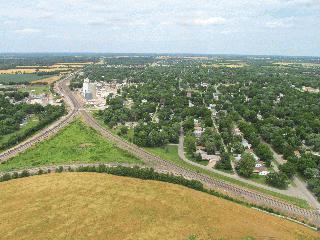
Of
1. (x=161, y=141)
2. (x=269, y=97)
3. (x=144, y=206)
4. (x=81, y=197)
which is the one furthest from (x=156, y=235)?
(x=269, y=97)

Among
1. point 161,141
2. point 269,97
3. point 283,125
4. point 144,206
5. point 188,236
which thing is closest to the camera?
point 188,236

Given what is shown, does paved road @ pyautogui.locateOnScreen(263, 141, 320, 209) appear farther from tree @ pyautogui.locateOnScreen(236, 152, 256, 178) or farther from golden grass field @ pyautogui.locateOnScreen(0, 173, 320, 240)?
golden grass field @ pyautogui.locateOnScreen(0, 173, 320, 240)

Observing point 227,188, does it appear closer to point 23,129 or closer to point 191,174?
point 191,174

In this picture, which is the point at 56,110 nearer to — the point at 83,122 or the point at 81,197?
the point at 83,122

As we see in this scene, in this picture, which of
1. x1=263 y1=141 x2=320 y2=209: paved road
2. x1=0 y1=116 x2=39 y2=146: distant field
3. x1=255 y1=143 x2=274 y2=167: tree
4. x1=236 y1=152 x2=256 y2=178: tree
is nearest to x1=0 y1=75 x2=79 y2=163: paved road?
x1=0 y1=116 x2=39 y2=146: distant field

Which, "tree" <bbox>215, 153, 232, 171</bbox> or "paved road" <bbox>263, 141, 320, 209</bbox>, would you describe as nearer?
"paved road" <bbox>263, 141, 320, 209</bbox>

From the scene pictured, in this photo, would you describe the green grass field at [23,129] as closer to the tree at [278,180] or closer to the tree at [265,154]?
the tree at [265,154]
